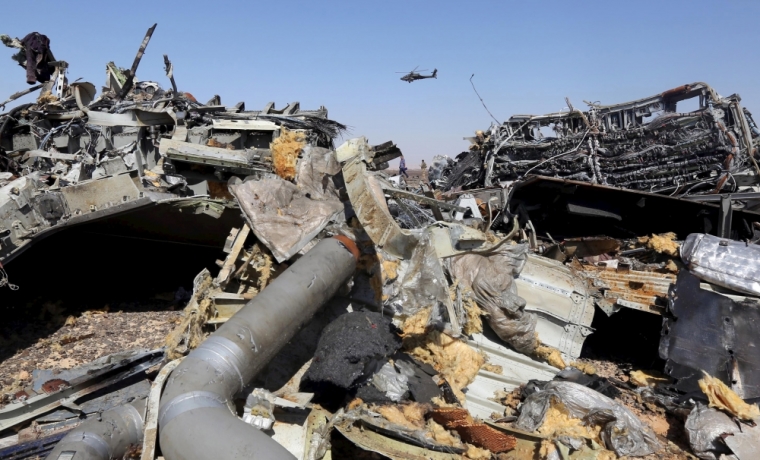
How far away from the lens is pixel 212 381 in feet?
10.8

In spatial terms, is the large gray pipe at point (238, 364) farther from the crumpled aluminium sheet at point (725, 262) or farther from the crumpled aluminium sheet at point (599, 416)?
the crumpled aluminium sheet at point (725, 262)

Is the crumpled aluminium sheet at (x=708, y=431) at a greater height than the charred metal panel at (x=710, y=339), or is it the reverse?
the charred metal panel at (x=710, y=339)

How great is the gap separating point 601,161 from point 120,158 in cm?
844

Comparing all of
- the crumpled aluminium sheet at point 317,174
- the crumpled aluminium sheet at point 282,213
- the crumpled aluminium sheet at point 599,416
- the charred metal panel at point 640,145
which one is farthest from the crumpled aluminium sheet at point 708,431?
the charred metal panel at point 640,145

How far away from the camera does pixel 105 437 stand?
3715 millimetres

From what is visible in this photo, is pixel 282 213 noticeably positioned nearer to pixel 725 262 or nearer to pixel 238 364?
pixel 238 364

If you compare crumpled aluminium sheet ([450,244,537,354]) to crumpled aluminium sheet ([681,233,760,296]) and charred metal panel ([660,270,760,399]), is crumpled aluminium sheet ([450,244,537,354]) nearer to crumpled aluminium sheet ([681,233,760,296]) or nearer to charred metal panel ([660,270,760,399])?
charred metal panel ([660,270,760,399])

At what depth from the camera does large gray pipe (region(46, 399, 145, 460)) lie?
139 inches

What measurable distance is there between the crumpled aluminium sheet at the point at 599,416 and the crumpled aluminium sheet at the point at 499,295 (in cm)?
88

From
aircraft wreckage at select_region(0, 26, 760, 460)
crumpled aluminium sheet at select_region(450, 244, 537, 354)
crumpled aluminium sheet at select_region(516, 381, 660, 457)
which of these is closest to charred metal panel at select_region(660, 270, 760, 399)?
aircraft wreckage at select_region(0, 26, 760, 460)

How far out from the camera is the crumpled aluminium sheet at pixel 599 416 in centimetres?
457

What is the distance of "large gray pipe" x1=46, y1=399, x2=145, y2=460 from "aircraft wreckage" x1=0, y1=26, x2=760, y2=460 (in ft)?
0.06

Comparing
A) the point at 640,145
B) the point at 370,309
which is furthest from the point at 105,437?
the point at 640,145

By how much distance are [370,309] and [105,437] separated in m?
2.55
